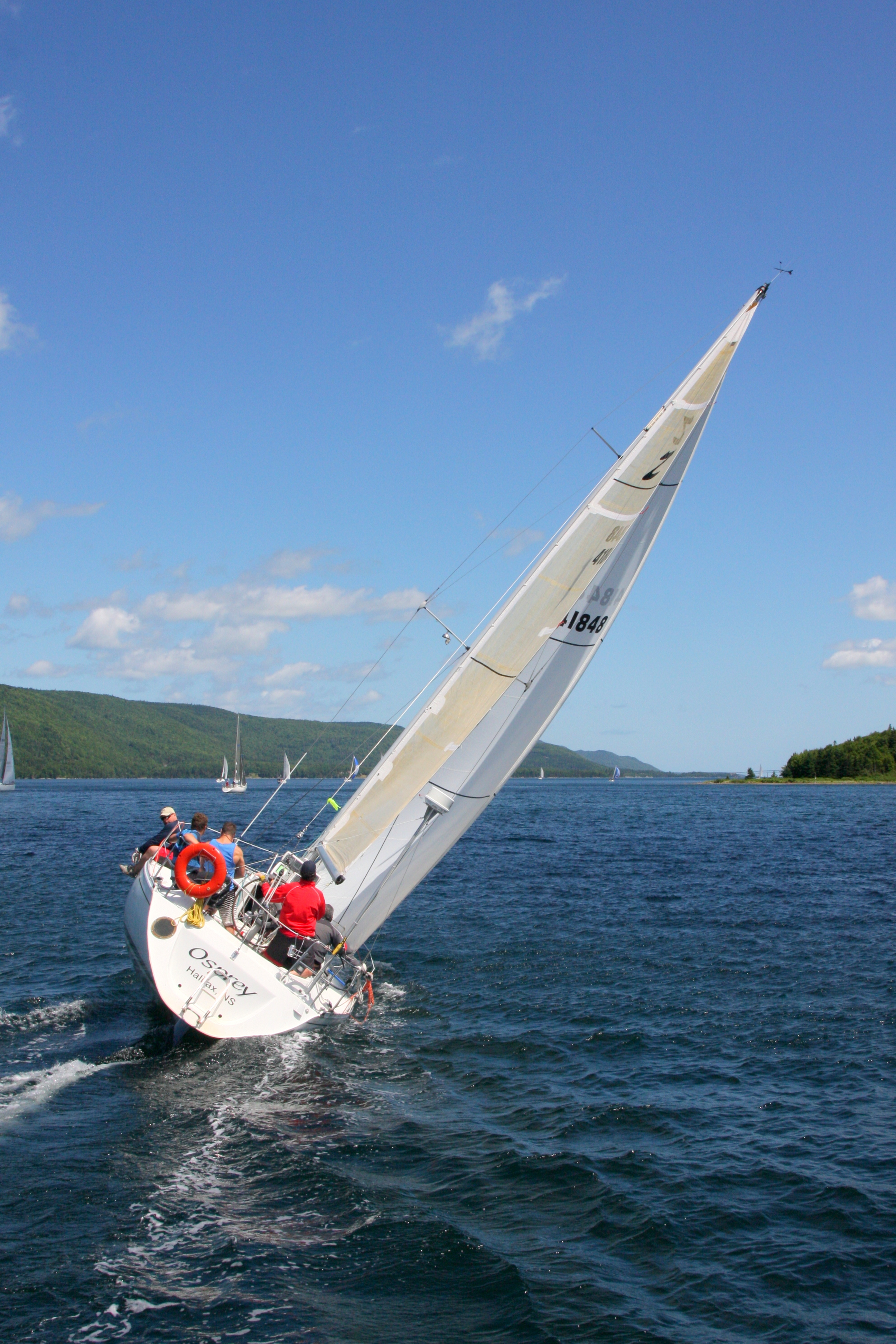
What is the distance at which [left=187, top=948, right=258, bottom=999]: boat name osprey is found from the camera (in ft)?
34.9

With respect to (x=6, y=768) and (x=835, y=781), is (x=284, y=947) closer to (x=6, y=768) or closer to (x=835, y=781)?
(x=6, y=768)

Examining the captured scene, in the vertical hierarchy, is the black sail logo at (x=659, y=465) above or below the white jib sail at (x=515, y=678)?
above

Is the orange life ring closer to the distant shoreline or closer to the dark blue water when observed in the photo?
the dark blue water

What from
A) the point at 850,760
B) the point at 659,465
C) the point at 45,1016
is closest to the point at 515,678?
the point at 659,465

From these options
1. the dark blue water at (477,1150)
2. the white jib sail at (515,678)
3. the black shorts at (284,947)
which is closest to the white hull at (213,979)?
the black shorts at (284,947)

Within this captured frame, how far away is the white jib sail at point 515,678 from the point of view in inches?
477

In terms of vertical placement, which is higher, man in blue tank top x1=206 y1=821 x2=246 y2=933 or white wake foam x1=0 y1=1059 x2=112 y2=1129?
man in blue tank top x1=206 y1=821 x2=246 y2=933

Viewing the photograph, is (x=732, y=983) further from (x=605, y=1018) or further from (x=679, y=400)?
(x=679, y=400)

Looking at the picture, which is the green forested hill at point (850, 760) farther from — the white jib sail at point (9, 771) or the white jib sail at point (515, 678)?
the white jib sail at point (515, 678)

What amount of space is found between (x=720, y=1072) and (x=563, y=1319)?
17.9 ft

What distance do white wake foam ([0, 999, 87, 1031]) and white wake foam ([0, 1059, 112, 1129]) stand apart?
1.69 m

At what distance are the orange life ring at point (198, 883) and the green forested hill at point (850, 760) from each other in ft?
437

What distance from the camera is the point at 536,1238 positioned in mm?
7348

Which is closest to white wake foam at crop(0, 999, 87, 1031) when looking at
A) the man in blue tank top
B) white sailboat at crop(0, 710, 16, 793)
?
the man in blue tank top
